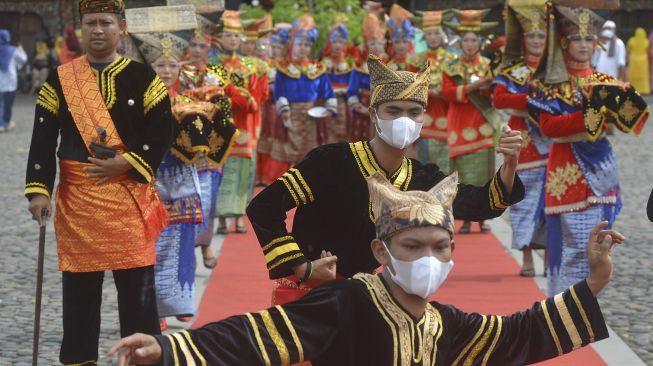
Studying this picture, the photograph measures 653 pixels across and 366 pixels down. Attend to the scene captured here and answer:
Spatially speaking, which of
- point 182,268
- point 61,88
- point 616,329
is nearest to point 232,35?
point 182,268

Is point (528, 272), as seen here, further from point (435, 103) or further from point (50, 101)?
point (50, 101)

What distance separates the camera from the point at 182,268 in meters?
8.02

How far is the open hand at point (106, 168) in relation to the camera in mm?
6117

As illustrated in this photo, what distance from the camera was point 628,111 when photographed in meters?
7.79

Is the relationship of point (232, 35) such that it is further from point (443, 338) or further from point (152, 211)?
point (443, 338)

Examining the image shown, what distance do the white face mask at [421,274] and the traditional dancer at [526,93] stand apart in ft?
18.0

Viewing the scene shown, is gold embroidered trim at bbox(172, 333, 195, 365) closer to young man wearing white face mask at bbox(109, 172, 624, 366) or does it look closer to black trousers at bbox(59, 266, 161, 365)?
young man wearing white face mask at bbox(109, 172, 624, 366)

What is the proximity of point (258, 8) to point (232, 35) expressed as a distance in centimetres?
952

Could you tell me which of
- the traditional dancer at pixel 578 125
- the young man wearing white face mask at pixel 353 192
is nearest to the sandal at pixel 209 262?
the traditional dancer at pixel 578 125

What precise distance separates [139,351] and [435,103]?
9449 millimetres

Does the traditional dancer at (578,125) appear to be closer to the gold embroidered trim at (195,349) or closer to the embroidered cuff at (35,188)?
the embroidered cuff at (35,188)

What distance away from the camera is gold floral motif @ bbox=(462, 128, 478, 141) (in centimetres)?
1204

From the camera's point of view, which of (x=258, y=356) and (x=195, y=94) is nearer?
(x=258, y=356)

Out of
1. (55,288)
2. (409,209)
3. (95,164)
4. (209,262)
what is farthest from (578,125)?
(409,209)
